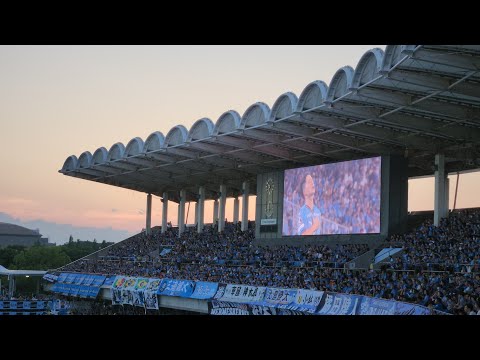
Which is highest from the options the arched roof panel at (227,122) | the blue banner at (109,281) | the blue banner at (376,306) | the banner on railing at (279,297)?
the arched roof panel at (227,122)

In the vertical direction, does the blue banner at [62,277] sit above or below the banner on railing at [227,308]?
below

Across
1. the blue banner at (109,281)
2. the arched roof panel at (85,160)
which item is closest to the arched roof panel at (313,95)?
the blue banner at (109,281)

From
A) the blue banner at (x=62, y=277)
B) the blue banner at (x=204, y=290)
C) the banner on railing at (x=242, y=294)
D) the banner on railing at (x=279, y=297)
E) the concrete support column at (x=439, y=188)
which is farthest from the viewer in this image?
the blue banner at (x=62, y=277)

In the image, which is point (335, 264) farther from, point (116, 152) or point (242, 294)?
point (116, 152)

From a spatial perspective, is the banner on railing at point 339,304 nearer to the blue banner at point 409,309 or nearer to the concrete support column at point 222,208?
the blue banner at point 409,309

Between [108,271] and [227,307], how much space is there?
888 inches

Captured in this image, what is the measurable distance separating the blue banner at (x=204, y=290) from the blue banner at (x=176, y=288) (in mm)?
567

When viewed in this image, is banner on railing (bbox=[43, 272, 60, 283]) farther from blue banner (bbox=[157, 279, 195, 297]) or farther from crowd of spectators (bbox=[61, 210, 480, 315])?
blue banner (bbox=[157, 279, 195, 297])

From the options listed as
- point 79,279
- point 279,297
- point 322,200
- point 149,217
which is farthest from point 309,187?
point 149,217

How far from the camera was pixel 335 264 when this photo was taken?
4209 cm

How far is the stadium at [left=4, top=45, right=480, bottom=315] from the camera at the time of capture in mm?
30094

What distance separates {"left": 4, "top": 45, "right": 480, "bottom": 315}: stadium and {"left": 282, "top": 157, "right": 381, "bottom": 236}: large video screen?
98mm

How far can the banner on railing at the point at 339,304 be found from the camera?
3012 centimetres
